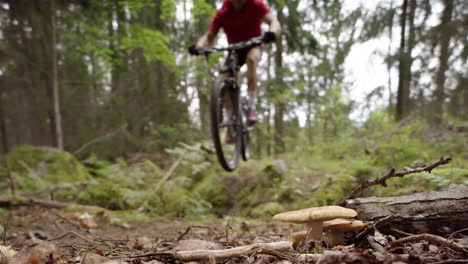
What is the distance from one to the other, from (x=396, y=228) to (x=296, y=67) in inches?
477

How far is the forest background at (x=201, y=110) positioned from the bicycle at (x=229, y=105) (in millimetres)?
931

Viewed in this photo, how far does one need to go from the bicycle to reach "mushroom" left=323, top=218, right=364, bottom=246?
2341 millimetres

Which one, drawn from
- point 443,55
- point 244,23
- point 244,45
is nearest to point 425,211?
point 244,45

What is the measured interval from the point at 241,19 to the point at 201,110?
26.5 feet

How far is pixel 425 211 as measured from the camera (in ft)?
4.53

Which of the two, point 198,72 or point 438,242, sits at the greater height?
point 198,72

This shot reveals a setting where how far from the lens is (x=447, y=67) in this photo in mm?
7035

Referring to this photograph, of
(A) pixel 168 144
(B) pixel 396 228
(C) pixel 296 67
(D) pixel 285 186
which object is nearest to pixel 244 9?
(D) pixel 285 186

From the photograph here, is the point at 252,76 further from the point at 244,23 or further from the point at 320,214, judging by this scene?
the point at 320,214

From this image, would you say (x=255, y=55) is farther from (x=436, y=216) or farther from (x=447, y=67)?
(x=447, y=67)

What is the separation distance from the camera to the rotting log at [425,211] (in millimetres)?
1334

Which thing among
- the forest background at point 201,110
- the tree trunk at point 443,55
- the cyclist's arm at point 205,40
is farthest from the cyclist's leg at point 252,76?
the tree trunk at point 443,55

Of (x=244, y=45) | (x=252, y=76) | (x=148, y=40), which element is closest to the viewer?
(x=244, y=45)

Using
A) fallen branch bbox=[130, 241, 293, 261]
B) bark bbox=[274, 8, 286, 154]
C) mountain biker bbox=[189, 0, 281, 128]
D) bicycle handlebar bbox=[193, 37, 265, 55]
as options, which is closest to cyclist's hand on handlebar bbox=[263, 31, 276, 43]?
bicycle handlebar bbox=[193, 37, 265, 55]
